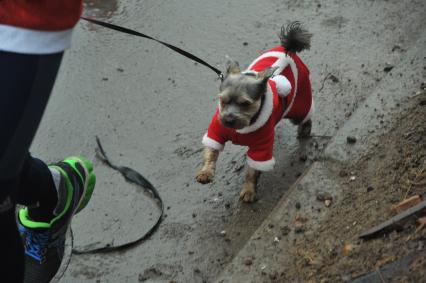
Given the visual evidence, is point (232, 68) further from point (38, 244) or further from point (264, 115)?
point (38, 244)

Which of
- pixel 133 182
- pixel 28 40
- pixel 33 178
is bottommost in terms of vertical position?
pixel 133 182

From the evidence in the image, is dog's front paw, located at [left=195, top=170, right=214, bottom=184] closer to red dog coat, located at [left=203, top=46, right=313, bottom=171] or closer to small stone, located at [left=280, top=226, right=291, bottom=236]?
red dog coat, located at [left=203, top=46, right=313, bottom=171]

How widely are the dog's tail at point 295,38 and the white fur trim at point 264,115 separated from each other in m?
0.45

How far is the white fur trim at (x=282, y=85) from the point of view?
3814 mm

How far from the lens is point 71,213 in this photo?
3211 millimetres

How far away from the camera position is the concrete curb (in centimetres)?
327

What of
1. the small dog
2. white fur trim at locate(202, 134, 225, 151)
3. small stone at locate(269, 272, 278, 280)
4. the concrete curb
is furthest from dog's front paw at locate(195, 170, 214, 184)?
small stone at locate(269, 272, 278, 280)

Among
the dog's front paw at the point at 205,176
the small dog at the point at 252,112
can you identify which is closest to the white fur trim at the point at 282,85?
the small dog at the point at 252,112

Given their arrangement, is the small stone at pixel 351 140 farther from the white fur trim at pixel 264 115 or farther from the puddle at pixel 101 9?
the puddle at pixel 101 9

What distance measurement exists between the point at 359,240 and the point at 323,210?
1.45 feet

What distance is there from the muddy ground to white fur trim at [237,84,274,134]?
478 millimetres

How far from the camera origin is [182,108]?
4.67 m

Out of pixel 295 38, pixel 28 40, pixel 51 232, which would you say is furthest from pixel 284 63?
pixel 28 40

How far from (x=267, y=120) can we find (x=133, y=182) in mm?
951
